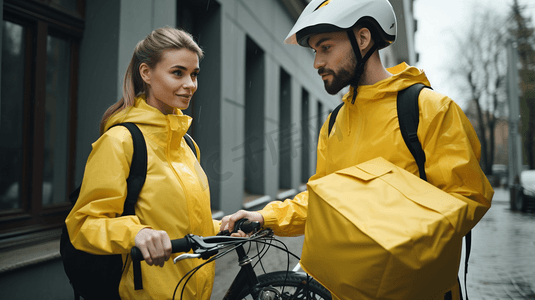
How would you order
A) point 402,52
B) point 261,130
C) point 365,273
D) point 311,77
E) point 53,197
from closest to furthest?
point 365,273 < point 53,197 < point 261,130 < point 311,77 < point 402,52

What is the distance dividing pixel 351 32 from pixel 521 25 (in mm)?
19231

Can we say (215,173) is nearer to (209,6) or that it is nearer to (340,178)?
(209,6)

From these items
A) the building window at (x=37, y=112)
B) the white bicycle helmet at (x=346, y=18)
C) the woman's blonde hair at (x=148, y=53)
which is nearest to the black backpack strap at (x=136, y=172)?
the woman's blonde hair at (x=148, y=53)

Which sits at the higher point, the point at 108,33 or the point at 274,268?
the point at 108,33

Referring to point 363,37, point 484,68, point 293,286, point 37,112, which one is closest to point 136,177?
point 293,286

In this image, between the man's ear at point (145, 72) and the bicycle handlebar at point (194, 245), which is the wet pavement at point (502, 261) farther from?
the man's ear at point (145, 72)

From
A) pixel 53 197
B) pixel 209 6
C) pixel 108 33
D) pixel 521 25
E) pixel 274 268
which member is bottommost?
pixel 274 268

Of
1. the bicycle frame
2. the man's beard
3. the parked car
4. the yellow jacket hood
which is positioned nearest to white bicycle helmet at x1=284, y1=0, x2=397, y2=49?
the man's beard

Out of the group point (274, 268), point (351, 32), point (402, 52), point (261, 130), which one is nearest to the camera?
point (351, 32)

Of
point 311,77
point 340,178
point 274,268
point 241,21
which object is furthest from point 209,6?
point 311,77

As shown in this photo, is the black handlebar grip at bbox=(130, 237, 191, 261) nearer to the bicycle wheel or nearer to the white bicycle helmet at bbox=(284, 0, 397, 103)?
the bicycle wheel

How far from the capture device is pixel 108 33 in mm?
3668

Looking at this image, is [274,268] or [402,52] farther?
[402,52]

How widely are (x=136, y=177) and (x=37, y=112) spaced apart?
2.21m
